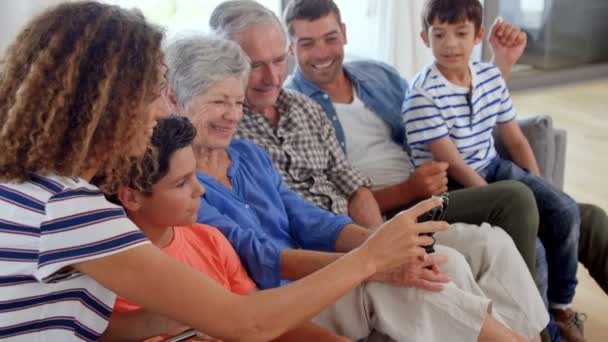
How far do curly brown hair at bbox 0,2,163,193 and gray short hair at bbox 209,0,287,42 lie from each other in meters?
0.79

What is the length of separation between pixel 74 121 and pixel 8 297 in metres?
0.27

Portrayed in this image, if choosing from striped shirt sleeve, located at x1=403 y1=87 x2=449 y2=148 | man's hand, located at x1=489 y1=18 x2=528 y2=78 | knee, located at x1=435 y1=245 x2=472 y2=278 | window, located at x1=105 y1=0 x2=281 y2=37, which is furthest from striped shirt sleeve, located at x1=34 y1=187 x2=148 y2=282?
window, located at x1=105 y1=0 x2=281 y2=37

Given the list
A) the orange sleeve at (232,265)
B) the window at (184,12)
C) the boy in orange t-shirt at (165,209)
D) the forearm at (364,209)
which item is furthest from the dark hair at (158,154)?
A: the window at (184,12)

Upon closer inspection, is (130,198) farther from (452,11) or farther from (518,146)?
(518,146)

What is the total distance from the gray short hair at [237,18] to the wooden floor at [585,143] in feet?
4.45

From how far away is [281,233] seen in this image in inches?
69.0

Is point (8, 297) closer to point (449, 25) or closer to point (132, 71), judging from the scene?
point (132, 71)

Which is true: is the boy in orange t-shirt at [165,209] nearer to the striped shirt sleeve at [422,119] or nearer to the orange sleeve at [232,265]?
the orange sleeve at [232,265]

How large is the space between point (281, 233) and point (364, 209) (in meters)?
0.34

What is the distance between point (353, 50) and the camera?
4.01 m

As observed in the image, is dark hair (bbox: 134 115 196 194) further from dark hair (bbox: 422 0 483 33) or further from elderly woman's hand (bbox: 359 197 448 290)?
dark hair (bbox: 422 0 483 33)

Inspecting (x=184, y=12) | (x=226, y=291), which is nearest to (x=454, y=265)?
(x=226, y=291)

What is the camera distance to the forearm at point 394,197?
209cm

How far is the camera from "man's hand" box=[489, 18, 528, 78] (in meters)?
2.46
